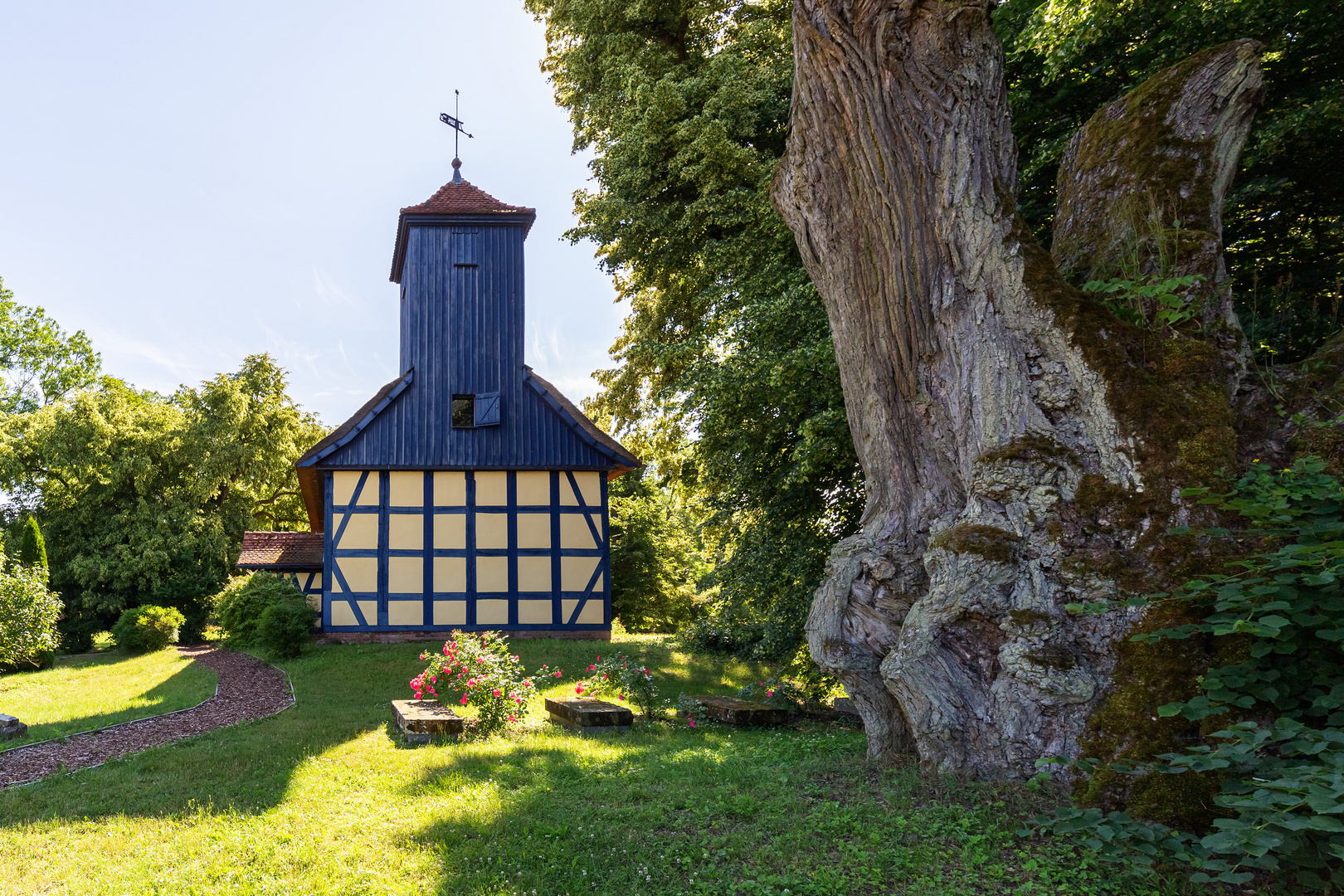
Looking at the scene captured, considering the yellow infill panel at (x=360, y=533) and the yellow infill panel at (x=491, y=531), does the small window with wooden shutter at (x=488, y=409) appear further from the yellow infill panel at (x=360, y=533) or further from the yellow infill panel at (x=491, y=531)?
the yellow infill panel at (x=360, y=533)

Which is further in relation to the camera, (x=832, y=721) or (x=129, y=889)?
(x=832, y=721)

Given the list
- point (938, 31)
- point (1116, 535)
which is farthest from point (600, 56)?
point (1116, 535)

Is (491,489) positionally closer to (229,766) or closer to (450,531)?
(450,531)

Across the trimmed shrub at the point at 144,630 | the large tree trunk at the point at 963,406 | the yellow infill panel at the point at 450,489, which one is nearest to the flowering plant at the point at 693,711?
the large tree trunk at the point at 963,406

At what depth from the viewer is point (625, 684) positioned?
8492mm

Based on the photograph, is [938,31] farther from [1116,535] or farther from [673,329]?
[673,329]

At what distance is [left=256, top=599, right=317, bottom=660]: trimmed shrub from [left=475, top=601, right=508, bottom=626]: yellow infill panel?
2.94 metres

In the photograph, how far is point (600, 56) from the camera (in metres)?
13.5

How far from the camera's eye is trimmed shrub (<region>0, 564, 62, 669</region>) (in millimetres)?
13617

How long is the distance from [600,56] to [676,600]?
13586 mm

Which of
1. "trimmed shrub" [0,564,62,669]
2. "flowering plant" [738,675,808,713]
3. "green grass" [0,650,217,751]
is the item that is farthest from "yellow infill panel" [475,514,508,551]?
"trimmed shrub" [0,564,62,669]

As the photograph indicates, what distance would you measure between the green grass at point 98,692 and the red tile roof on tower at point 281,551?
325 cm

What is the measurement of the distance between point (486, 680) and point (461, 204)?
1212 cm

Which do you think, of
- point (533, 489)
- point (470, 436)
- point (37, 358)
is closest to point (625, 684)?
point (533, 489)
